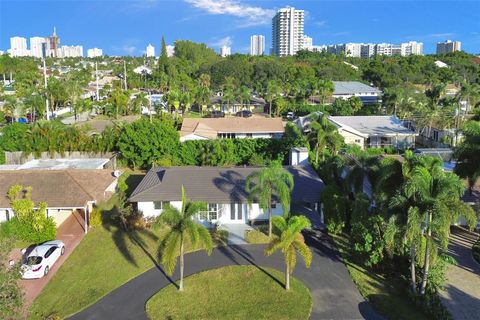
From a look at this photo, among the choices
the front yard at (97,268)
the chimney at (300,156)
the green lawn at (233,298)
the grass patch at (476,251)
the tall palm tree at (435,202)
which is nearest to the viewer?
the tall palm tree at (435,202)

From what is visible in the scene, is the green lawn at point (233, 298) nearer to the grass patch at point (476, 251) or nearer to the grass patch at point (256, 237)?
the grass patch at point (256, 237)

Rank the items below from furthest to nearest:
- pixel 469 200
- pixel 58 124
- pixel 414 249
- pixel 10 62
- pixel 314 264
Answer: pixel 10 62 < pixel 58 124 < pixel 469 200 < pixel 314 264 < pixel 414 249

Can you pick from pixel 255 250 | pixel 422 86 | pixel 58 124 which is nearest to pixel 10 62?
pixel 58 124

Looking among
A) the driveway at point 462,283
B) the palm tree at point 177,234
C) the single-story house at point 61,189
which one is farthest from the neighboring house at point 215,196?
the driveway at point 462,283

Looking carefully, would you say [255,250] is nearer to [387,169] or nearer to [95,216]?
[387,169]

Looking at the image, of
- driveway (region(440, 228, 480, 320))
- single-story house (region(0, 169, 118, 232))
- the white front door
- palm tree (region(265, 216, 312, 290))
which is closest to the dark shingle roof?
the white front door

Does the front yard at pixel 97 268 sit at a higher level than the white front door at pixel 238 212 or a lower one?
lower

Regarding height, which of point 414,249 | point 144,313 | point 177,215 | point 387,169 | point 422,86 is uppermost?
point 422,86
